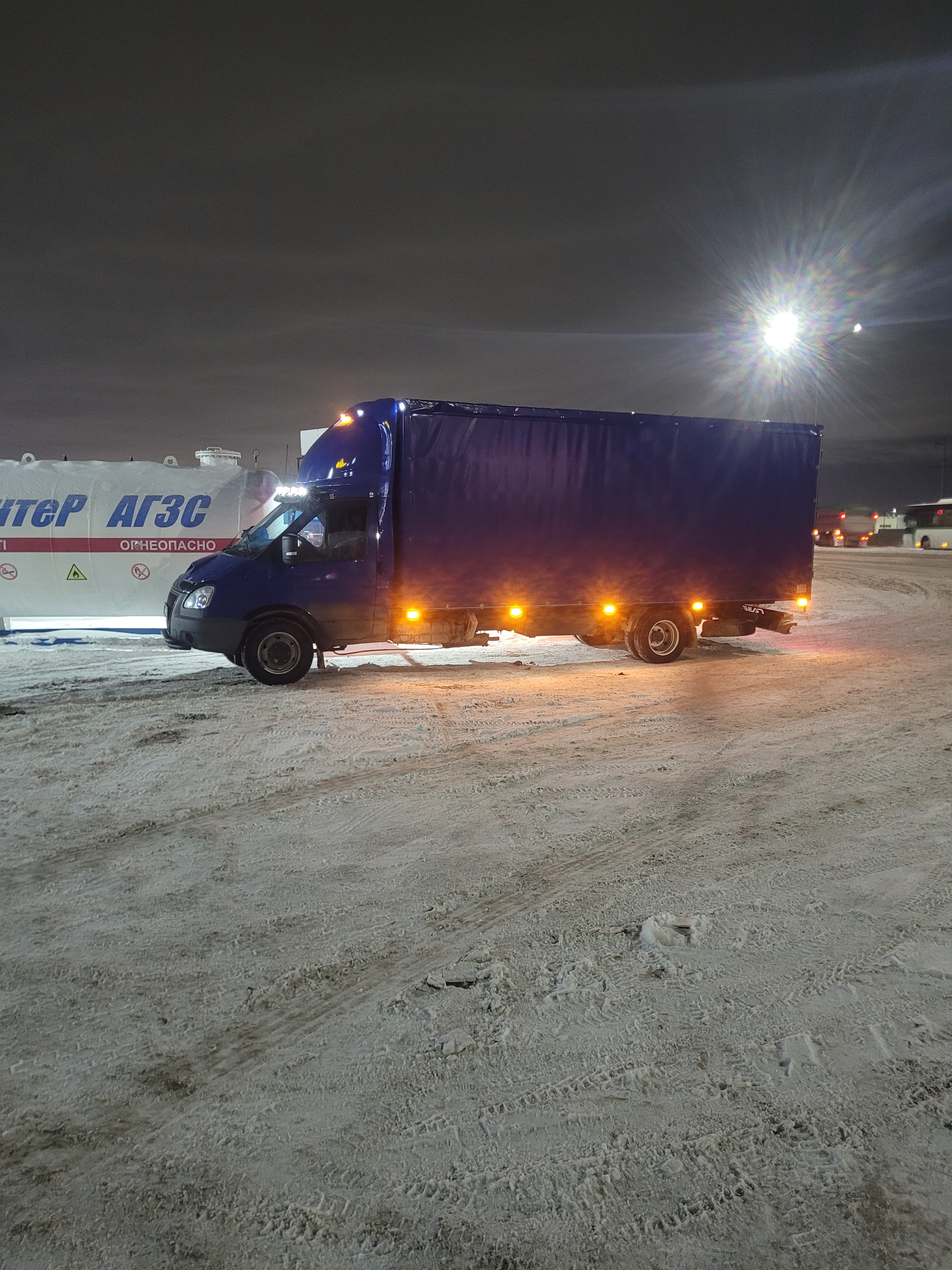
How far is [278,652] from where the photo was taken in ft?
32.3

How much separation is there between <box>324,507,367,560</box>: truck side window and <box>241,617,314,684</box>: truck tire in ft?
3.34

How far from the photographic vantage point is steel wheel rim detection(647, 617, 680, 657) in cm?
1134

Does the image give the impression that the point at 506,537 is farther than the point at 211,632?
Yes

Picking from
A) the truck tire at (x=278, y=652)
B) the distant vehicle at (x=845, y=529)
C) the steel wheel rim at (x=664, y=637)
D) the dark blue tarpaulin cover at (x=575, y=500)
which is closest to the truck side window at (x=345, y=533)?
the dark blue tarpaulin cover at (x=575, y=500)

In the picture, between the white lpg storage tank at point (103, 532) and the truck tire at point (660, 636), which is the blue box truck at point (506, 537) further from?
the white lpg storage tank at point (103, 532)

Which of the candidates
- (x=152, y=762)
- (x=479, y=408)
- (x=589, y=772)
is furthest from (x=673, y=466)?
(x=152, y=762)

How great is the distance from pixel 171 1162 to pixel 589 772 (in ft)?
14.2

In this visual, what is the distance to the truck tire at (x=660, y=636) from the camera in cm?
1123

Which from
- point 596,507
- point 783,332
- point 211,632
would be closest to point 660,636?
point 596,507

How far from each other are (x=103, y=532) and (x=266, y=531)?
5589 millimetres

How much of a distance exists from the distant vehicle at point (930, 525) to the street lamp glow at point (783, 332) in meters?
27.0

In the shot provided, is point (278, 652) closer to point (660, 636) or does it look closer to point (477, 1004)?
point (660, 636)

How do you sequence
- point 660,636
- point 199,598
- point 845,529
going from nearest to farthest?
point 199,598 < point 660,636 < point 845,529

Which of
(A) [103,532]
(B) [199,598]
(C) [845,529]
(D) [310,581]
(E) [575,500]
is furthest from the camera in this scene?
(C) [845,529]
